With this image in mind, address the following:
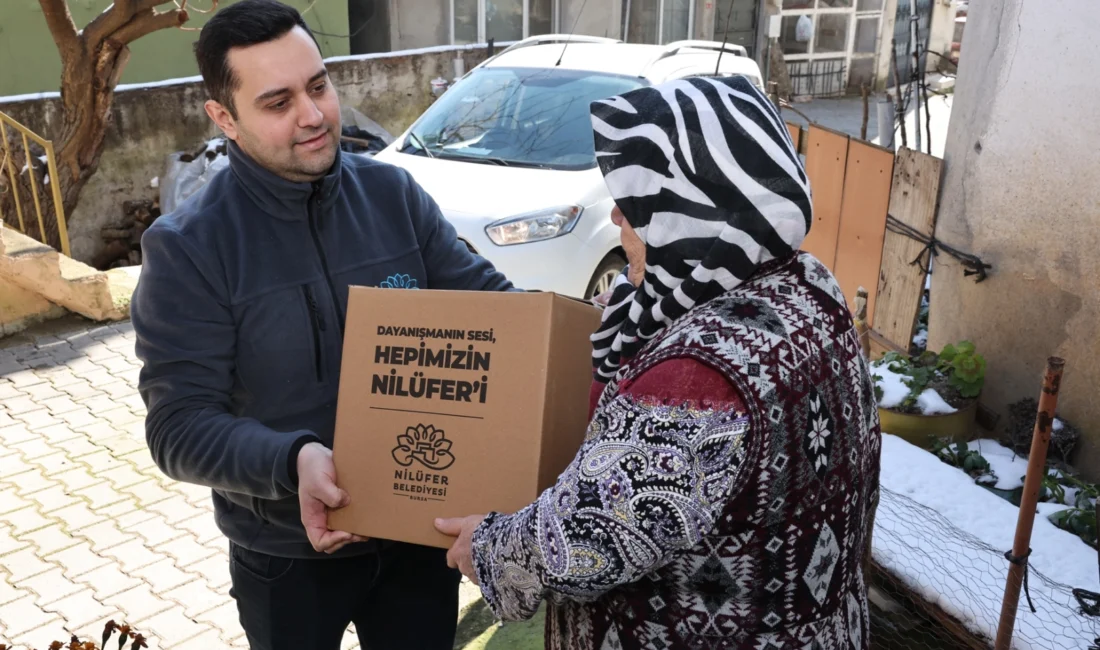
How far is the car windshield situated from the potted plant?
8.00 feet

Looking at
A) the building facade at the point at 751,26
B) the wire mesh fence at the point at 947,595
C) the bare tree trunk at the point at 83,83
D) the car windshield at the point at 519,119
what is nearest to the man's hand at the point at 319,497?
the wire mesh fence at the point at 947,595

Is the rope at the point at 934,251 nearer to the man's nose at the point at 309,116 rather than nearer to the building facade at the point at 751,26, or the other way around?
the man's nose at the point at 309,116

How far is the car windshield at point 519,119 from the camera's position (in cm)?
572

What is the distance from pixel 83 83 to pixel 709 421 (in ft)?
24.6

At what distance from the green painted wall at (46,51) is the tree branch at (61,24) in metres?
2.76

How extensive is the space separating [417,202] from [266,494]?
0.76 meters

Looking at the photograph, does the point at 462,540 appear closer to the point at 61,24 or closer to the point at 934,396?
the point at 934,396

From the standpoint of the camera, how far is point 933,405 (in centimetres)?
369

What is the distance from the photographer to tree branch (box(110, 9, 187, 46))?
675cm

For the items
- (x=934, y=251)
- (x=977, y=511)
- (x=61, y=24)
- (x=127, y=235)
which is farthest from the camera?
(x=127, y=235)

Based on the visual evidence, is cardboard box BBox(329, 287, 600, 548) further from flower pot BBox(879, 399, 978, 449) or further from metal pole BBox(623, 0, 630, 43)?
metal pole BBox(623, 0, 630, 43)

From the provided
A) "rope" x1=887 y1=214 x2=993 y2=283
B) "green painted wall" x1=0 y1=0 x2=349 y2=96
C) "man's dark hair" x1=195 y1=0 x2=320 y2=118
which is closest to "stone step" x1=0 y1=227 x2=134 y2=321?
"green painted wall" x1=0 y1=0 x2=349 y2=96

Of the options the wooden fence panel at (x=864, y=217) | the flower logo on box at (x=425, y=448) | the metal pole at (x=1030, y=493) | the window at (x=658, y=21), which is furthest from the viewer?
the window at (x=658, y=21)

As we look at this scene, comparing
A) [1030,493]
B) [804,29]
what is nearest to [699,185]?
[1030,493]
